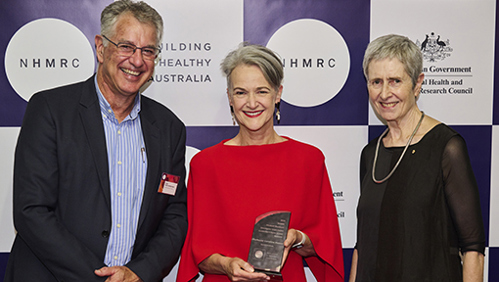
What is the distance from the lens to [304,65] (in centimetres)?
272

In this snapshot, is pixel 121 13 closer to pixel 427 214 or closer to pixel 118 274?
pixel 118 274

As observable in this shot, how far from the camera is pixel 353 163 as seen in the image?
278cm

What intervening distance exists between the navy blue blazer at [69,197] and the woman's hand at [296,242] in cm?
59

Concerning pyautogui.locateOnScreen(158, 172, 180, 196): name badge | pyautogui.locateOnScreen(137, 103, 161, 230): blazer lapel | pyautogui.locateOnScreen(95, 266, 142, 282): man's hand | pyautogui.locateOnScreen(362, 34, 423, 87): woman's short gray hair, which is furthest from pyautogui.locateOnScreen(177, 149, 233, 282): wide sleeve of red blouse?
pyautogui.locateOnScreen(362, 34, 423, 87): woman's short gray hair

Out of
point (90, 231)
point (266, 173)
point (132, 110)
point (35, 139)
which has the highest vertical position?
point (132, 110)

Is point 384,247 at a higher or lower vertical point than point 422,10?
lower

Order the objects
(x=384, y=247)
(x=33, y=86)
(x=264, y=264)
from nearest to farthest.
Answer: (x=264, y=264) < (x=384, y=247) < (x=33, y=86)

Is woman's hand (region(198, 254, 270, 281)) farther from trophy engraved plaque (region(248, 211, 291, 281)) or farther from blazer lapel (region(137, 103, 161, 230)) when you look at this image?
blazer lapel (region(137, 103, 161, 230))

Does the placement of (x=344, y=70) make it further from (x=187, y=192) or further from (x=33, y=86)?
(x=33, y=86)

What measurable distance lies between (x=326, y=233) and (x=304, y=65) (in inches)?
42.5

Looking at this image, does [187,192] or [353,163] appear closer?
[187,192]

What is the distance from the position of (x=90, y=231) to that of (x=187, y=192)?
1.85 ft

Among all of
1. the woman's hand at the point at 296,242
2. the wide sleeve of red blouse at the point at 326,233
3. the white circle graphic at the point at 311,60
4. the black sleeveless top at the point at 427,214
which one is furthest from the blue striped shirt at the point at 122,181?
the black sleeveless top at the point at 427,214

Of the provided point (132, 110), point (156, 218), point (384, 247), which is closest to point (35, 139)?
point (132, 110)
